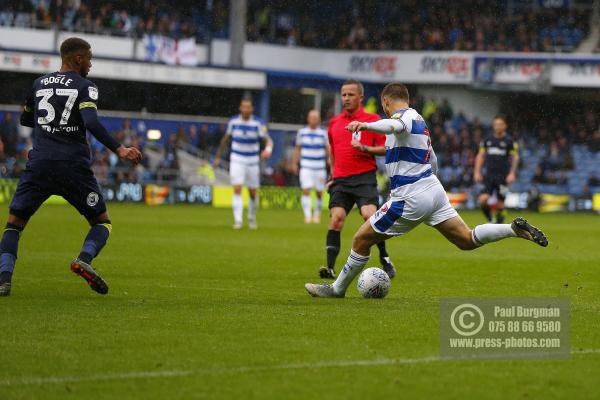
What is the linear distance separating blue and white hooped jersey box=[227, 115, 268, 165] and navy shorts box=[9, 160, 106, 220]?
1302cm

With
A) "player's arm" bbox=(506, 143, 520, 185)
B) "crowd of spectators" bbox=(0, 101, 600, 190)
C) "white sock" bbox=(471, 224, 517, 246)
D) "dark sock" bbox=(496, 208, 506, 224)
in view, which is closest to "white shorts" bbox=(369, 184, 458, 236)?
"white sock" bbox=(471, 224, 517, 246)

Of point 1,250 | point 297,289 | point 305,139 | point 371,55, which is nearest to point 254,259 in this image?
point 297,289

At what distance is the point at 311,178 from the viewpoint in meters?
27.1

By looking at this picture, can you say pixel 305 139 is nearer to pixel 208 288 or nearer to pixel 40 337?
pixel 208 288

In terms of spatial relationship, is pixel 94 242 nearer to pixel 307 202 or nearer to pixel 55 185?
pixel 55 185

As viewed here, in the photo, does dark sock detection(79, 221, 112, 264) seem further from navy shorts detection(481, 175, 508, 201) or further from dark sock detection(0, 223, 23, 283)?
navy shorts detection(481, 175, 508, 201)

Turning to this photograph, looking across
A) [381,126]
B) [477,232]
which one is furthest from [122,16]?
[381,126]

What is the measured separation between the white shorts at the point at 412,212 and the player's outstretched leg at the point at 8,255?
3.11 meters

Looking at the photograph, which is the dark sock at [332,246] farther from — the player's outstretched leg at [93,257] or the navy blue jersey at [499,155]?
the navy blue jersey at [499,155]

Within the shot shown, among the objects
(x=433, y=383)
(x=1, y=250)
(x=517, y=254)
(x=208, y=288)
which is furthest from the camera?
(x=517, y=254)

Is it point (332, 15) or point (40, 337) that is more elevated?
point (332, 15)

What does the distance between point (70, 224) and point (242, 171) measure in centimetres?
357

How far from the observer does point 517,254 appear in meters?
18.2

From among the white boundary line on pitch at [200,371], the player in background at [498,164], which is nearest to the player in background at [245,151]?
the player in background at [498,164]
